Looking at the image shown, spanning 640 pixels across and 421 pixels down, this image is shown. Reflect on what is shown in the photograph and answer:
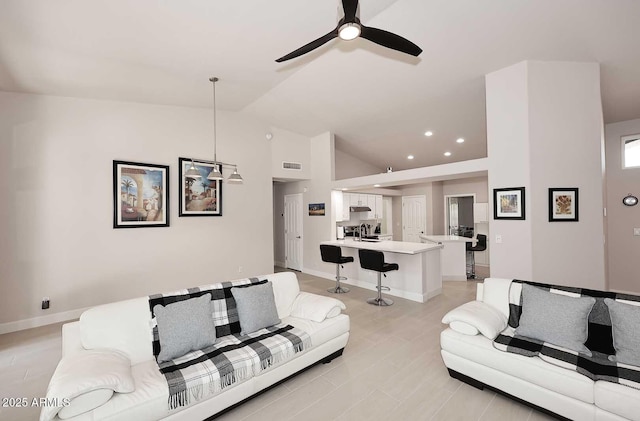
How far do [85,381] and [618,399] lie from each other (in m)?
3.13

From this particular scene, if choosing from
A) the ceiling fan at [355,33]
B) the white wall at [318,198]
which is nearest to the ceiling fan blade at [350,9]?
the ceiling fan at [355,33]

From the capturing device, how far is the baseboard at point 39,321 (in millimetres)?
3756

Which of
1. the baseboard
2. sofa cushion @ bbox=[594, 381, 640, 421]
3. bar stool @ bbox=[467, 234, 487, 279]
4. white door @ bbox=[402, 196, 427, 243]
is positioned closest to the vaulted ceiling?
bar stool @ bbox=[467, 234, 487, 279]

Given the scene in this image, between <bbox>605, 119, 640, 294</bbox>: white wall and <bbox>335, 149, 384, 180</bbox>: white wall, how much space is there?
5136 mm

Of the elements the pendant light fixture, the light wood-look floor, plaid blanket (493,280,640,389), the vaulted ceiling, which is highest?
the vaulted ceiling

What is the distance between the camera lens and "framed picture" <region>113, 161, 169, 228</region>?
4.42m

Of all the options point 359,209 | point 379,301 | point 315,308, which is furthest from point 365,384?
point 359,209

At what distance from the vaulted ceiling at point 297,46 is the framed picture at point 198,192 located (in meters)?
1.08

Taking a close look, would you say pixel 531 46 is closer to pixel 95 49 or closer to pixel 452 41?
pixel 452 41

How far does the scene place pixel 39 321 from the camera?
155 inches

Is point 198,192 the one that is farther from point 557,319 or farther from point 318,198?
point 557,319

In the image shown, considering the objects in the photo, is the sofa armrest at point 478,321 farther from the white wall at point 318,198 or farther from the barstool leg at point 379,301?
the white wall at point 318,198

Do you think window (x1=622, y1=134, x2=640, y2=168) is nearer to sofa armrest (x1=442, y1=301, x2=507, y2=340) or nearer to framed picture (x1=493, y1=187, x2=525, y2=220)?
framed picture (x1=493, y1=187, x2=525, y2=220)

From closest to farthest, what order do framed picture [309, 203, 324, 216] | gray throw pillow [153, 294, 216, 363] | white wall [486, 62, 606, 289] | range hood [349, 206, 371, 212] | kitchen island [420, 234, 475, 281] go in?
gray throw pillow [153, 294, 216, 363]
white wall [486, 62, 606, 289]
kitchen island [420, 234, 475, 281]
framed picture [309, 203, 324, 216]
range hood [349, 206, 371, 212]
